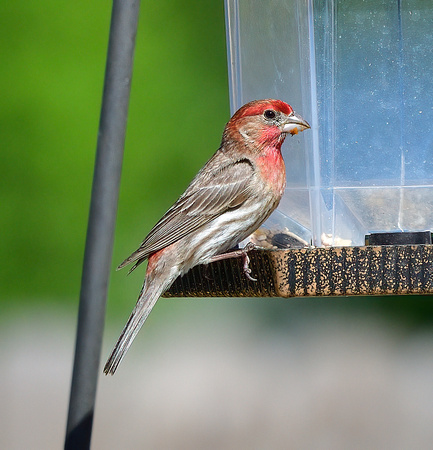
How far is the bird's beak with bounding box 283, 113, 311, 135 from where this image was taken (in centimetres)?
278

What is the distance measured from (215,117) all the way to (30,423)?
209cm

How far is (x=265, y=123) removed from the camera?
3020 mm

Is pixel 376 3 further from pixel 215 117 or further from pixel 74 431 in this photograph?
pixel 215 117

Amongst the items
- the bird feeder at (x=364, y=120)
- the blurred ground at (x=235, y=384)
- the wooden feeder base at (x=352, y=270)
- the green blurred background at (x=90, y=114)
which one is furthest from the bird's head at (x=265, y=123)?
the blurred ground at (x=235, y=384)

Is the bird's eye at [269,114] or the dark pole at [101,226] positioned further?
the bird's eye at [269,114]

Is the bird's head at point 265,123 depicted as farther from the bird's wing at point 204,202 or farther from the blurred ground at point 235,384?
the blurred ground at point 235,384

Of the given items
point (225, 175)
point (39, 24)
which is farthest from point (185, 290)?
point (39, 24)

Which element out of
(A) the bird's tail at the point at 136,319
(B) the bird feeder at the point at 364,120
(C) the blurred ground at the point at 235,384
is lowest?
(C) the blurred ground at the point at 235,384

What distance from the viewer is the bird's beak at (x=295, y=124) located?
2.78 m

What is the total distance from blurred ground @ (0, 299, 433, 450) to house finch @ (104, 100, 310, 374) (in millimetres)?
1868

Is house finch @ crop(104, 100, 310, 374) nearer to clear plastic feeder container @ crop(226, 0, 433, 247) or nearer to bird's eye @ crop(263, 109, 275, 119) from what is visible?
bird's eye @ crop(263, 109, 275, 119)

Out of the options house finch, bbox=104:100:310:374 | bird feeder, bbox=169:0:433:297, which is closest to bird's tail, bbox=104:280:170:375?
house finch, bbox=104:100:310:374

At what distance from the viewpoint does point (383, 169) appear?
2.69 meters

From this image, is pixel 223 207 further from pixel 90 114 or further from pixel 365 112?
pixel 90 114
